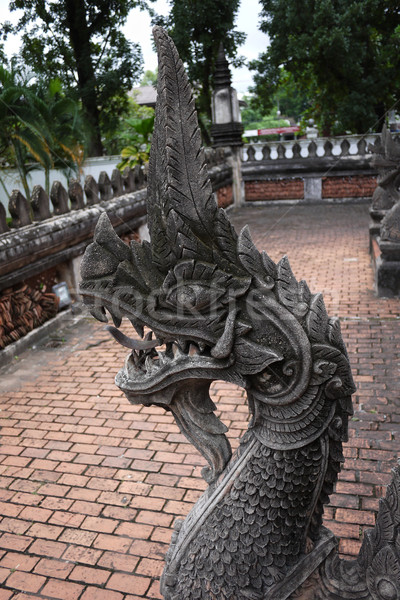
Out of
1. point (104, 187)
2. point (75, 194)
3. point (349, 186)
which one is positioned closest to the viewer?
point (75, 194)

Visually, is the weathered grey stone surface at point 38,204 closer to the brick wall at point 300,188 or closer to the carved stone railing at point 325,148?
the carved stone railing at point 325,148

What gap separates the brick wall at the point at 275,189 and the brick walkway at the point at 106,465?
8394 mm

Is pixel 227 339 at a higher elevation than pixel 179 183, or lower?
lower

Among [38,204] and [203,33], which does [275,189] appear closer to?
[203,33]

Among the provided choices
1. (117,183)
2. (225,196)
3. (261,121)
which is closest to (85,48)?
Answer: (225,196)

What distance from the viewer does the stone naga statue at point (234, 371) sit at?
1.68 m

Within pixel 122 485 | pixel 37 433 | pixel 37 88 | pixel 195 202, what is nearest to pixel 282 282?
pixel 195 202

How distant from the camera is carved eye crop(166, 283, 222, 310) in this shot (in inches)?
67.1

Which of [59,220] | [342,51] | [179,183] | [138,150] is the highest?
[342,51]

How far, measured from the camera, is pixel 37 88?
525 inches

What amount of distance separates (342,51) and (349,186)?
3614 millimetres

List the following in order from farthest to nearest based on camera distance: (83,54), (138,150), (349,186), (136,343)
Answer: (138,150) → (83,54) → (349,186) → (136,343)

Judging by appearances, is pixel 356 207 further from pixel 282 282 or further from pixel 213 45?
pixel 282 282

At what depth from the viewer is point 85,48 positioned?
56.0ft
